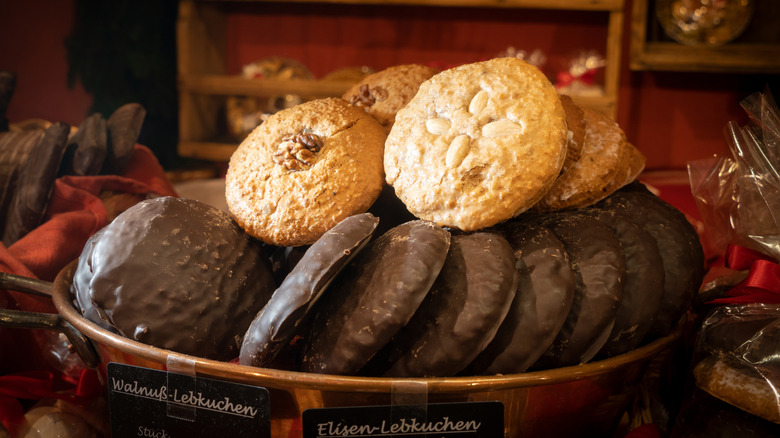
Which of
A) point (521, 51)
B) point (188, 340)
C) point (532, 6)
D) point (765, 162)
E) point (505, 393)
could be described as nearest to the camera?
point (505, 393)

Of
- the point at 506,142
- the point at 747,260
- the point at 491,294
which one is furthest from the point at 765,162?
the point at 491,294

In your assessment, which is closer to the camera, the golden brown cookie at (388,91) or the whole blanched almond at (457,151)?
the whole blanched almond at (457,151)

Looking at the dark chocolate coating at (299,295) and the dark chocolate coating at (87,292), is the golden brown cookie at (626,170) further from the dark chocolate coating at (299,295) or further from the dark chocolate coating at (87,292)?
the dark chocolate coating at (87,292)

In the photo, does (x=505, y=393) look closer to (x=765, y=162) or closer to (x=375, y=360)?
(x=375, y=360)

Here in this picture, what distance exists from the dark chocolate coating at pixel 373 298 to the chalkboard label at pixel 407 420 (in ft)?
0.17

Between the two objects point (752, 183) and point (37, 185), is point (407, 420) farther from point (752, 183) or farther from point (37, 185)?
point (37, 185)

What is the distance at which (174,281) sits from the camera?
83 cm

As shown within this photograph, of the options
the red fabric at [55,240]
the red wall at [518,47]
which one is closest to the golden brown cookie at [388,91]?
the red fabric at [55,240]

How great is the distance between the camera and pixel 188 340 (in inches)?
32.4

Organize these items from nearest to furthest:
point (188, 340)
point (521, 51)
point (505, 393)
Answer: point (505, 393) < point (188, 340) < point (521, 51)

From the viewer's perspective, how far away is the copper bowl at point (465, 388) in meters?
0.67

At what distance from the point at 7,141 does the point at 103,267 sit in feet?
2.97

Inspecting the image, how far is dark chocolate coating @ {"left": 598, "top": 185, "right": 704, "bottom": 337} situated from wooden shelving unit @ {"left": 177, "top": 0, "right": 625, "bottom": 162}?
1.99 m

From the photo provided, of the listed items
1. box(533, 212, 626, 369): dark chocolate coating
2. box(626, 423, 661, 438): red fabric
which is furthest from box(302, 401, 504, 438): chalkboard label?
box(626, 423, 661, 438): red fabric
